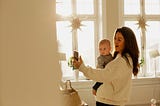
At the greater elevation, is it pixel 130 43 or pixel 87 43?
pixel 130 43

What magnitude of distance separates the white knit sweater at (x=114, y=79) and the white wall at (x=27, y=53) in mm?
1328

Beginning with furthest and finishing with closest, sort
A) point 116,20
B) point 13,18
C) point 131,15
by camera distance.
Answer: point 131,15, point 116,20, point 13,18

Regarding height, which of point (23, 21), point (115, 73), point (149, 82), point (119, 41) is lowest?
point (149, 82)

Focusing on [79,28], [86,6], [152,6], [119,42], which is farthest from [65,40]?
[119,42]

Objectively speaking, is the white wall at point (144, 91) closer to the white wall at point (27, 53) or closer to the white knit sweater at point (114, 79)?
the white knit sweater at point (114, 79)

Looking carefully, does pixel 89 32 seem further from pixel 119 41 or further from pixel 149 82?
pixel 119 41

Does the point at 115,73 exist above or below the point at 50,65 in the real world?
below

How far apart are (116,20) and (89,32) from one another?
449 mm

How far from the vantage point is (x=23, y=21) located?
41cm

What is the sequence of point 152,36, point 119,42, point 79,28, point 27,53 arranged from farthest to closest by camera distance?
1. point 152,36
2. point 79,28
3. point 119,42
4. point 27,53

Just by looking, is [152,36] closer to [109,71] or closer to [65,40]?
[65,40]

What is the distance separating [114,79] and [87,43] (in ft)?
6.48

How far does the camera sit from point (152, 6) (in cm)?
407

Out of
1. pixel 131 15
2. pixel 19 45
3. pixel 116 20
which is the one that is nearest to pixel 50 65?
pixel 19 45
